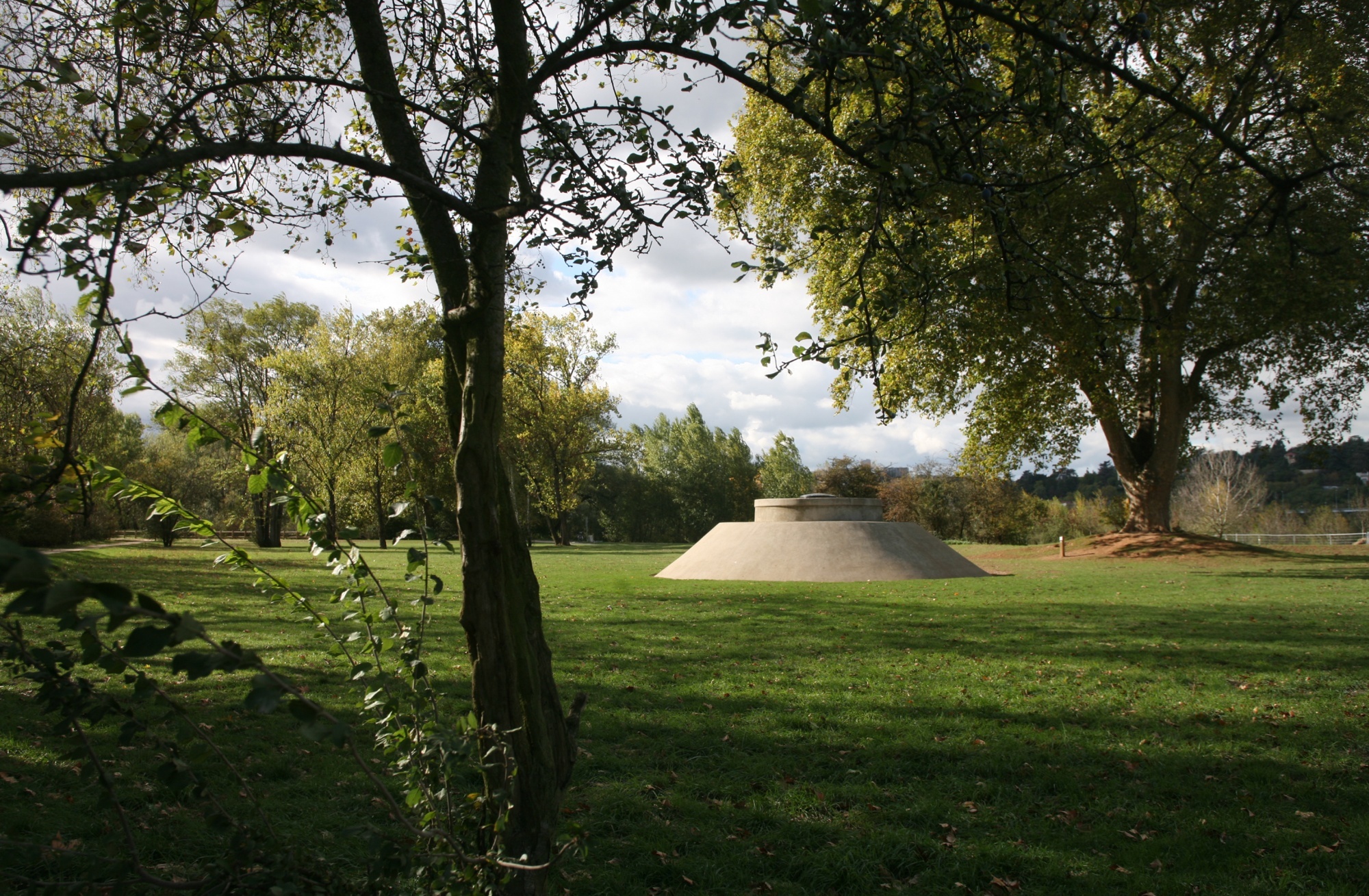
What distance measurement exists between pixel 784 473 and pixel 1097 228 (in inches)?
1479

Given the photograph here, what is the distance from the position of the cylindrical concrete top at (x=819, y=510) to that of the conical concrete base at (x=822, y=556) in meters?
0.27

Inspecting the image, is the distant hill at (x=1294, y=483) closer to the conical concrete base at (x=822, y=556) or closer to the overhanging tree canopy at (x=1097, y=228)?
the overhanging tree canopy at (x=1097, y=228)

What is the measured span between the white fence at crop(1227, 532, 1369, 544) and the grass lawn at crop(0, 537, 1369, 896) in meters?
36.5

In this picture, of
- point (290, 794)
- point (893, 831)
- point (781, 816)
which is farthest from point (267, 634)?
point (893, 831)

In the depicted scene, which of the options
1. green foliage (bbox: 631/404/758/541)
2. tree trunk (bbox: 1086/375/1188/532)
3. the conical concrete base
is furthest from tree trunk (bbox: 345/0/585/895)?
green foliage (bbox: 631/404/758/541)

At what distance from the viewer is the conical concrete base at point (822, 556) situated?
1711 cm

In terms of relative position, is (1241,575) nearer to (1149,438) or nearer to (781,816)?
(1149,438)

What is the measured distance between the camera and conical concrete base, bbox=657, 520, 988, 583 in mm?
17109

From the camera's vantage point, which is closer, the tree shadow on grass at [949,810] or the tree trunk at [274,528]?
the tree shadow on grass at [949,810]

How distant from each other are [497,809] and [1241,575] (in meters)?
20.8

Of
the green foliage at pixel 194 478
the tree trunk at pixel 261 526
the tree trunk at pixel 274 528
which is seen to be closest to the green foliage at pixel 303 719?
the tree trunk at pixel 261 526

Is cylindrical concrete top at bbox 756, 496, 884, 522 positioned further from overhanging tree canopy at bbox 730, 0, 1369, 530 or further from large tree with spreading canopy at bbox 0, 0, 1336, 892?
large tree with spreading canopy at bbox 0, 0, 1336, 892

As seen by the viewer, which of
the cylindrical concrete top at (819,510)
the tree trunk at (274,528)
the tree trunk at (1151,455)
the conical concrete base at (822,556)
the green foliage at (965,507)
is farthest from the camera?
the green foliage at (965,507)

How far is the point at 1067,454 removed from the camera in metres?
23.8
